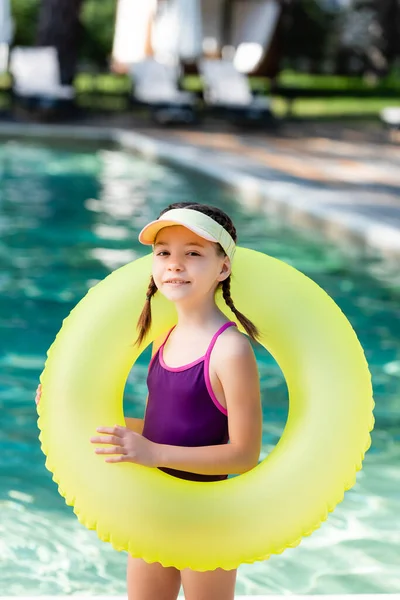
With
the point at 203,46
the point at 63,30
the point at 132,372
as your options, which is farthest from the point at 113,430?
the point at 203,46

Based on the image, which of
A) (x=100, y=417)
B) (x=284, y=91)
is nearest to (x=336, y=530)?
(x=100, y=417)

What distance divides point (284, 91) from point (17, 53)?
17.4 ft

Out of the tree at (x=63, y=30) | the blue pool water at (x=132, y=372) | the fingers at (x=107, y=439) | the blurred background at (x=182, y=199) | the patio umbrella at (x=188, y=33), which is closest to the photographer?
the fingers at (x=107, y=439)

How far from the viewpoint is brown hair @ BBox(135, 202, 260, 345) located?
223 cm

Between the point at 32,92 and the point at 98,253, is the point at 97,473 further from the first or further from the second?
the point at 32,92

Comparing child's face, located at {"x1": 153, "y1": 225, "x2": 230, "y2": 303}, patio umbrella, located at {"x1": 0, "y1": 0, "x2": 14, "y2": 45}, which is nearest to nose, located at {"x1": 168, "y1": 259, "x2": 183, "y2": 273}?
child's face, located at {"x1": 153, "y1": 225, "x2": 230, "y2": 303}

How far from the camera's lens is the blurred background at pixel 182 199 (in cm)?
356

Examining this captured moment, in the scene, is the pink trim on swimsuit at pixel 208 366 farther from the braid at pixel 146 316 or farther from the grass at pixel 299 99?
the grass at pixel 299 99

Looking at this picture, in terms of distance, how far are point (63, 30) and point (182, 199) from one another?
34.4 ft

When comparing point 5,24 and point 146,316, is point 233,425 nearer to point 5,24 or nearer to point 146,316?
point 146,316

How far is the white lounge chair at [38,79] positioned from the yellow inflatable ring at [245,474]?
52.8ft

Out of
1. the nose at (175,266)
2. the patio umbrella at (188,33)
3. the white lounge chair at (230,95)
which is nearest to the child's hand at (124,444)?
the nose at (175,266)

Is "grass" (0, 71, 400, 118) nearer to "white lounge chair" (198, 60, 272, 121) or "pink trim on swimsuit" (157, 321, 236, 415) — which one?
"white lounge chair" (198, 60, 272, 121)

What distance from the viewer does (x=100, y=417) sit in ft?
7.53
